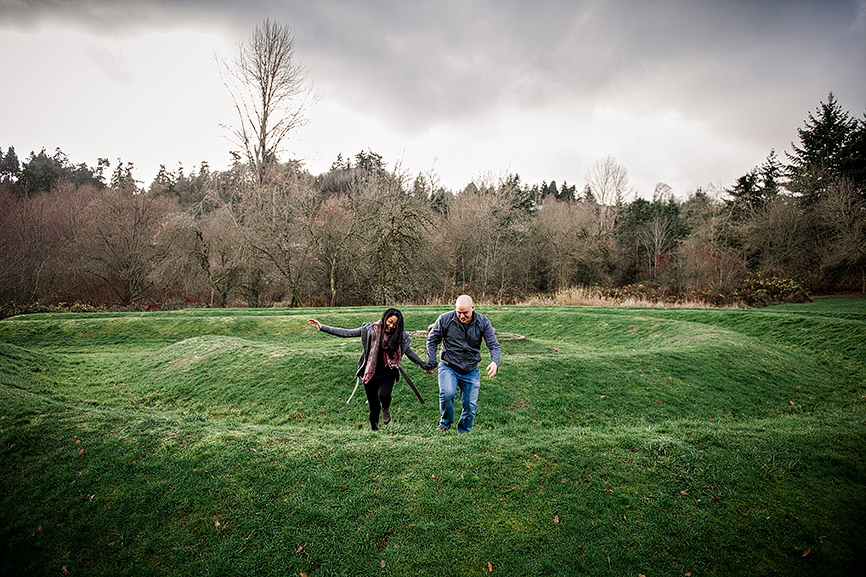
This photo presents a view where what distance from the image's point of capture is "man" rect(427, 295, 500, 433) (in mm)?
6488

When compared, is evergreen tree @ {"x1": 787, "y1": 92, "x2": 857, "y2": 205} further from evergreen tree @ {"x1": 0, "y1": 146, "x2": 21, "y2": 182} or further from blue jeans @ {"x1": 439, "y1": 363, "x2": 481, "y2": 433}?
evergreen tree @ {"x1": 0, "y1": 146, "x2": 21, "y2": 182}

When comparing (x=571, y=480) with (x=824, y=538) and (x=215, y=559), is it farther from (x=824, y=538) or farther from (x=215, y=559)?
(x=215, y=559)

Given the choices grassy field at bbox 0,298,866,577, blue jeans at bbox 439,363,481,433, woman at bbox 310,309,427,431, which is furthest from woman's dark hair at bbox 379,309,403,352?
grassy field at bbox 0,298,866,577

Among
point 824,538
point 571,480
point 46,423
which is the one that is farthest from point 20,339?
point 824,538

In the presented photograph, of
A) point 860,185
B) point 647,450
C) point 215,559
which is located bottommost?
point 215,559

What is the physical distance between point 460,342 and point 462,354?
0.20 metres

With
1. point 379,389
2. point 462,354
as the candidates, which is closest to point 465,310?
point 462,354

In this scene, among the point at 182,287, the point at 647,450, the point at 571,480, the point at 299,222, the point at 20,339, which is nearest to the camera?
the point at 571,480

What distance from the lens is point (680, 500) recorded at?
4695mm

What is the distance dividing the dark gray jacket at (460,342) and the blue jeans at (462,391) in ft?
0.40

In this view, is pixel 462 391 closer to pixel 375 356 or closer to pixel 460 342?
pixel 460 342

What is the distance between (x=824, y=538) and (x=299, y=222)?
2662cm

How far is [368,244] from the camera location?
87.0ft

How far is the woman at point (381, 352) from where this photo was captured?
6.25 m
